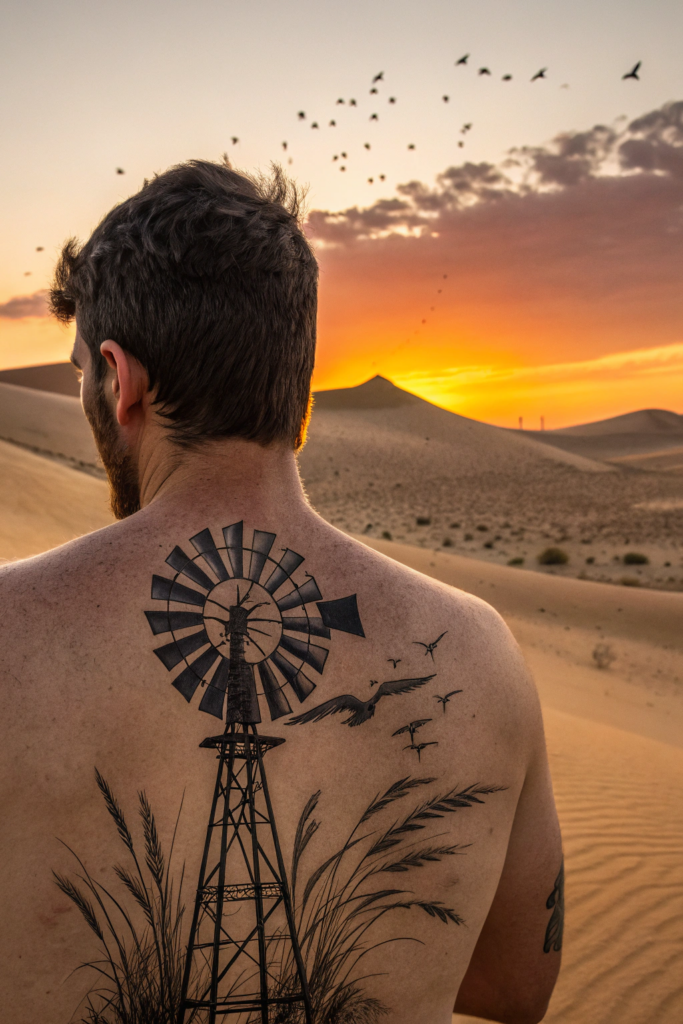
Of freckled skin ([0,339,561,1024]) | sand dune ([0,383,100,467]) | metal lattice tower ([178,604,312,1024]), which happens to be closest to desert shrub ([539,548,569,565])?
sand dune ([0,383,100,467])

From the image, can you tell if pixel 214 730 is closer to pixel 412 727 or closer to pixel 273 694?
pixel 273 694

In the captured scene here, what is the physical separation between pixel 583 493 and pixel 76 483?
3641 cm

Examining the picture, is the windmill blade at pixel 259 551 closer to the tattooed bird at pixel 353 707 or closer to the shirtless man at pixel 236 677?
the shirtless man at pixel 236 677

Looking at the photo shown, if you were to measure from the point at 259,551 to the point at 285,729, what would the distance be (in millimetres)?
340

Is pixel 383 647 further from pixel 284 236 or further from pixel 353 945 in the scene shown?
pixel 284 236

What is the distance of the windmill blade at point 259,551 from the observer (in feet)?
4.79

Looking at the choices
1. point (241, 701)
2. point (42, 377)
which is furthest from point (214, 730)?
point (42, 377)

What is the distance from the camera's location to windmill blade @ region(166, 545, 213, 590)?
1.42 metres

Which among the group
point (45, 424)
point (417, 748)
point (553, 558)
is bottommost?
point (553, 558)

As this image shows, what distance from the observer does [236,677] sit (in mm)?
1404

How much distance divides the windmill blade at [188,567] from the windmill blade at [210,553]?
0.07 feet

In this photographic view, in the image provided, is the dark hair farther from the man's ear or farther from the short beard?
the short beard

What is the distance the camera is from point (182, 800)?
1.33 m

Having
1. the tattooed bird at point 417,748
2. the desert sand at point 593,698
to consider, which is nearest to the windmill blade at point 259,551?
the tattooed bird at point 417,748
